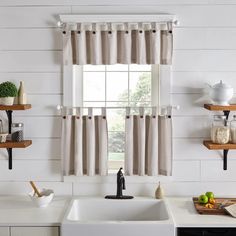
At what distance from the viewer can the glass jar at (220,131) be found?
284cm

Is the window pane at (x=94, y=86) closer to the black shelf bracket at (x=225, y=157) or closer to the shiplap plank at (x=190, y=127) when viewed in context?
the shiplap plank at (x=190, y=127)

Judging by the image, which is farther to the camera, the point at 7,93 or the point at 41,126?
the point at 41,126

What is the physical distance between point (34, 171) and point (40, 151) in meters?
0.14

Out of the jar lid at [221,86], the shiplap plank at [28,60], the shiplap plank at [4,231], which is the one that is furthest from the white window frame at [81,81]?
the shiplap plank at [4,231]

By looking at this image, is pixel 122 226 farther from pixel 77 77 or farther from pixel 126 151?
pixel 77 77

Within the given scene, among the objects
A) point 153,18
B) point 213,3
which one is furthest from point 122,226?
point 213,3

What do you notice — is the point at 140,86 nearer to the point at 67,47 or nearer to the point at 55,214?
the point at 67,47

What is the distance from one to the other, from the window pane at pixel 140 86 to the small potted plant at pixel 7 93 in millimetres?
799

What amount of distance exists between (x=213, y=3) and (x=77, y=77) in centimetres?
104

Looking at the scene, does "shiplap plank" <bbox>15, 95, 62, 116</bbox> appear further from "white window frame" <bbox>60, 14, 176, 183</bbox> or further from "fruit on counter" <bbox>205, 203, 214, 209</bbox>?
"fruit on counter" <bbox>205, 203, 214, 209</bbox>

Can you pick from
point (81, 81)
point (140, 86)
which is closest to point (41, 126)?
point (81, 81)

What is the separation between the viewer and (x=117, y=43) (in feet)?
9.78

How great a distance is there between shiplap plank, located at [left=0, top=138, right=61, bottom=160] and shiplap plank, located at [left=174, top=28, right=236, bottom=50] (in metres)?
1.08

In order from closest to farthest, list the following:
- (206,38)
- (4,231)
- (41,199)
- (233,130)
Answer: (4,231) → (41,199) → (233,130) → (206,38)
